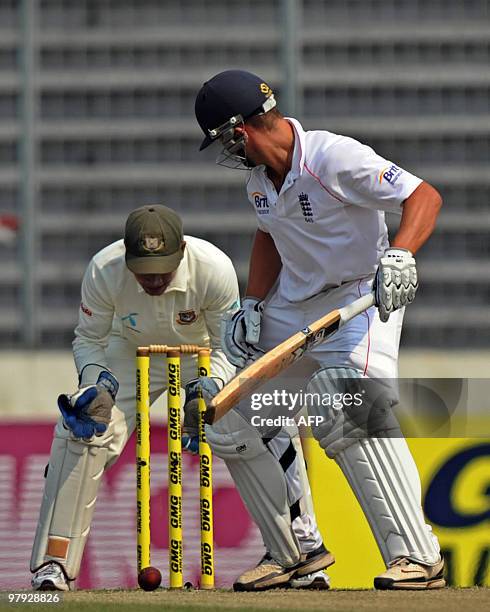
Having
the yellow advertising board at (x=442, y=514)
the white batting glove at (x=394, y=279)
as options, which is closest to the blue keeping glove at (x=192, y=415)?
the yellow advertising board at (x=442, y=514)

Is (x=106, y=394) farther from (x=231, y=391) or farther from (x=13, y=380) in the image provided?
(x=13, y=380)

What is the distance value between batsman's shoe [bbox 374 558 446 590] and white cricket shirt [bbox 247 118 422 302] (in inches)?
35.2

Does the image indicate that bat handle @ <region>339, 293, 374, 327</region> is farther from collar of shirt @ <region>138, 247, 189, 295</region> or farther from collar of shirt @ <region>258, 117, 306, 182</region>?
collar of shirt @ <region>138, 247, 189, 295</region>

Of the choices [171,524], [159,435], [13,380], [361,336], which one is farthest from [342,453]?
Answer: [13,380]

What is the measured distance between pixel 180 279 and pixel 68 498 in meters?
0.89

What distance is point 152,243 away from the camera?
19.1 feet

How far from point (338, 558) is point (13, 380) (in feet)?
38.8

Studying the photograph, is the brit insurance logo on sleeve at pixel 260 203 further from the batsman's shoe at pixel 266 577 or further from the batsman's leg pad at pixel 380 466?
the batsman's shoe at pixel 266 577

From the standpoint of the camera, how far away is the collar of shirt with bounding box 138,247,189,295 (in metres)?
6.05

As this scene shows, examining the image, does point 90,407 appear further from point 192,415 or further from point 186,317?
point 186,317

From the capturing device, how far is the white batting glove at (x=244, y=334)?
17.4 ft

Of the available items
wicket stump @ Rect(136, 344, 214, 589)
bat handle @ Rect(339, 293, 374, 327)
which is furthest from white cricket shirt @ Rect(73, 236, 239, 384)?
bat handle @ Rect(339, 293, 374, 327)

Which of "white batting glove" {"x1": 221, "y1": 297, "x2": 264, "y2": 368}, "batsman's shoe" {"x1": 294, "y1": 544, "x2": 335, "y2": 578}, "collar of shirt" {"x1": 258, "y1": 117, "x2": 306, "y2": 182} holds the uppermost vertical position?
"collar of shirt" {"x1": 258, "y1": 117, "x2": 306, "y2": 182}

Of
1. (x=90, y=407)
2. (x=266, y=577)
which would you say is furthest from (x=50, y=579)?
(x=266, y=577)
